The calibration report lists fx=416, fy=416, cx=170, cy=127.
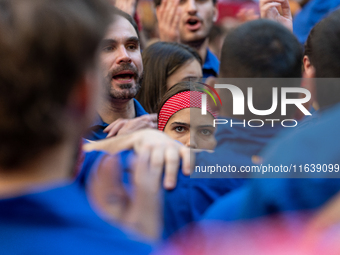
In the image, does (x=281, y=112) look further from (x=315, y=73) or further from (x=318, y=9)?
(x=318, y=9)

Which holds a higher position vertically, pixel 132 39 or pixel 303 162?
pixel 132 39

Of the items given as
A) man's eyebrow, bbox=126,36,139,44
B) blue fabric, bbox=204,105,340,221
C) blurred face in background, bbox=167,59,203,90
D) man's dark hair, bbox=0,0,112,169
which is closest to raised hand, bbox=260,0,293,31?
blurred face in background, bbox=167,59,203,90

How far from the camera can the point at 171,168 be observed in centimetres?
128

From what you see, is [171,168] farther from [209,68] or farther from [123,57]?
[209,68]

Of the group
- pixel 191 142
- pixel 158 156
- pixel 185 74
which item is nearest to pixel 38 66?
pixel 158 156

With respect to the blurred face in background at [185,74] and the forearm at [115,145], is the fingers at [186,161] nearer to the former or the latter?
the forearm at [115,145]

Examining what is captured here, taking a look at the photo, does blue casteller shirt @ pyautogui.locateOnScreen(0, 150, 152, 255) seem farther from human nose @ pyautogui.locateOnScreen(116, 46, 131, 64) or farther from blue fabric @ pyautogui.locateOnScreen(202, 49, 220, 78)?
blue fabric @ pyautogui.locateOnScreen(202, 49, 220, 78)

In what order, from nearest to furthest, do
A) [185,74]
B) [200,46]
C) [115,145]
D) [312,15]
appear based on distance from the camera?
[115,145] → [185,74] → [312,15] → [200,46]

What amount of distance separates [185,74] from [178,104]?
862 millimetres

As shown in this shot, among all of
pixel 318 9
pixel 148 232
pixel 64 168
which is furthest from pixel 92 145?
pixel 318 9

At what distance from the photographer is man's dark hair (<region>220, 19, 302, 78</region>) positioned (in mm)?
1350

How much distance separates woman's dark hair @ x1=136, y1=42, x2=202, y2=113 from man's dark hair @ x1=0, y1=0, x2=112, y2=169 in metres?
2.14

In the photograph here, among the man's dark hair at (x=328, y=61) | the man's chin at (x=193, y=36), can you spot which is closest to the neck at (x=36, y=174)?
the man's dark hair at (x=328, y=61)

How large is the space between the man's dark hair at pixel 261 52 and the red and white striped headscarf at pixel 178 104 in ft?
1.97
